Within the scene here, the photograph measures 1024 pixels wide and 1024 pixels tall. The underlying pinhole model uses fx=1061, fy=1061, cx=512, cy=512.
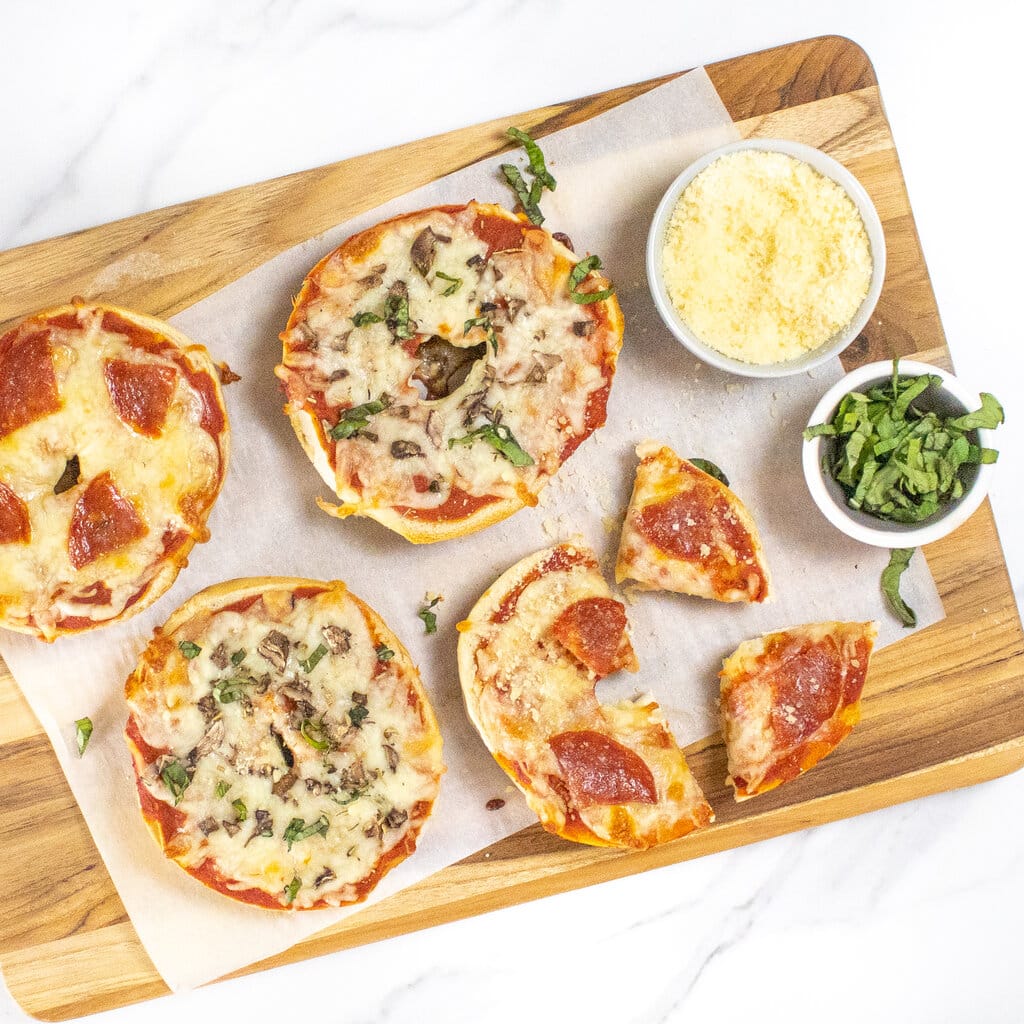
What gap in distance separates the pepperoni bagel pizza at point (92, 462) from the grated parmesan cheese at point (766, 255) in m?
1.99

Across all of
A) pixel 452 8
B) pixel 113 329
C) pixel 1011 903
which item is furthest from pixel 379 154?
pixel 1011 903

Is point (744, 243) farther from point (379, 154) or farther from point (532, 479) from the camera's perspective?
point (379, 154)

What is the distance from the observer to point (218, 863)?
4.12 meters

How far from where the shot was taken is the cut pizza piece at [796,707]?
14.1 ft

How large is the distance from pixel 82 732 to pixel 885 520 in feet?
11.0

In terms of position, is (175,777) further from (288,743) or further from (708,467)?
(708,467)

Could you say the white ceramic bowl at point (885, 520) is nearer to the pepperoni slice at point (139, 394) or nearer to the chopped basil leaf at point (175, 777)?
the pepperoni slice at point (139, 394)

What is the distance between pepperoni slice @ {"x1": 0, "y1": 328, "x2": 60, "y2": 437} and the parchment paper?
64 centimetres

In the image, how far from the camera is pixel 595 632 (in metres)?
4.29

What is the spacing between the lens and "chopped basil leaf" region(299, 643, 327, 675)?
4117 millimetres

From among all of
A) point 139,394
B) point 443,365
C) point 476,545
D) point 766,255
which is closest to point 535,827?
point 476,545

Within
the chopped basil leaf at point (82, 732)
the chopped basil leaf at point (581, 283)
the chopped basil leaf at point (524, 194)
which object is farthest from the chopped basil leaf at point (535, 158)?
the chopped basil leaf at point (82, 732)

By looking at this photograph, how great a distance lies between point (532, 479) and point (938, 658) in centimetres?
194

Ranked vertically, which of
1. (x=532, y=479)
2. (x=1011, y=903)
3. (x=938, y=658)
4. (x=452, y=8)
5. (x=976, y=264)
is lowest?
(x=1011, y=903)
